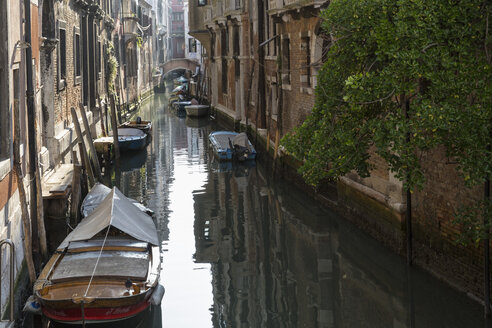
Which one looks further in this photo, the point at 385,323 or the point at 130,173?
the point at 130,173

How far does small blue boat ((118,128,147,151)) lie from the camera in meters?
20.1

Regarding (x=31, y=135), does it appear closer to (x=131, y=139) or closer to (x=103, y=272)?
(x=103, y=272)

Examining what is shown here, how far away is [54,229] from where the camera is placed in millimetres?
10773

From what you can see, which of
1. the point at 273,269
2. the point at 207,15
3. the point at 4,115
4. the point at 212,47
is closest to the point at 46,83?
the point at 4,115

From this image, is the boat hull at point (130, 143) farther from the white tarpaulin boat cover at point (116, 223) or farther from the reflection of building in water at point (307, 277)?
the white tarpaulin boat cover at point (116, 223)

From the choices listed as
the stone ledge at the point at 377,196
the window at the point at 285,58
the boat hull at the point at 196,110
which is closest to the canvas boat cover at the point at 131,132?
the window at the point at 285,58

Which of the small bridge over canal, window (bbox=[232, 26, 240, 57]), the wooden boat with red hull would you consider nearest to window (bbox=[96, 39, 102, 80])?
window (bbox=[232, 26, 240, 57])

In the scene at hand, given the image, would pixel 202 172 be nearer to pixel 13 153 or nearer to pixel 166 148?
pixel 166 148

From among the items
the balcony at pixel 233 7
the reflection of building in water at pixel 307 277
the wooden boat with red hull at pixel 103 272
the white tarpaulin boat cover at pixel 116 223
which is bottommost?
the reflection of building in water at pixel 307 277

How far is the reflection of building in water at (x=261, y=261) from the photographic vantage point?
7.89 meters

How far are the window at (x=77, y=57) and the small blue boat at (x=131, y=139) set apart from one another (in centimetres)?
254

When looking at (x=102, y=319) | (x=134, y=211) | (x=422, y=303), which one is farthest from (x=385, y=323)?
(x=134, y=211)

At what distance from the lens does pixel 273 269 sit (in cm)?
956

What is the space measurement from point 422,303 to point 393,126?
102 inches
